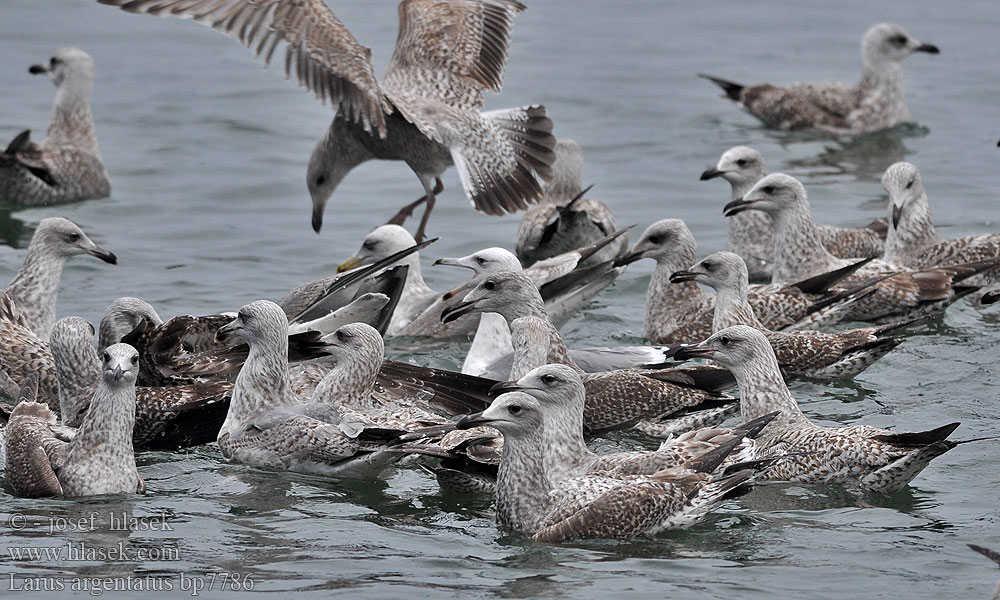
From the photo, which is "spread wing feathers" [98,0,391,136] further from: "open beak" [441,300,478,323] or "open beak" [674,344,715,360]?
"open beak" [674,344,715,360]

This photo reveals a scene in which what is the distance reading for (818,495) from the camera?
827cm

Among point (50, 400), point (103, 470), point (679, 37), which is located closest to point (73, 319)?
point (50, 400)

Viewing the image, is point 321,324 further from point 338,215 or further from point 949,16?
point 949,16

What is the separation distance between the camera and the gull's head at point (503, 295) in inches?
397

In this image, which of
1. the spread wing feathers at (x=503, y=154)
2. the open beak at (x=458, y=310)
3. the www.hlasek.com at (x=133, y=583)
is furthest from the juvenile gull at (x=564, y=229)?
the www.hlasek.com at (x=133, y=583)

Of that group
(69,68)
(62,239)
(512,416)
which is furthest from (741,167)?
(69,68)

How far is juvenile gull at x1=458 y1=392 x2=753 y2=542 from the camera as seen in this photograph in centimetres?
742

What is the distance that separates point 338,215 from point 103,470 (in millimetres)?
8190

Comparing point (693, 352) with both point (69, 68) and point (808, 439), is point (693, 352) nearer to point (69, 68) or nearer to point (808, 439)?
point (808, 439)

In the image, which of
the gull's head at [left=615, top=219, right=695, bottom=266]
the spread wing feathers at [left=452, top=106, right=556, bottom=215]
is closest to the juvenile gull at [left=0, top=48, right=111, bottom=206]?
the spread wing feathers at [left=452, top=106, right=556, bottom=215]

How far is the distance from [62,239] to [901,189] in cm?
656

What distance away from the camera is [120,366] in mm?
8023

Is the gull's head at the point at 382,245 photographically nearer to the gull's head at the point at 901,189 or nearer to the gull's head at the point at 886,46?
the gull's head at the point at 901,189

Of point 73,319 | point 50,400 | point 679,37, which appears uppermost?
point 679,37
